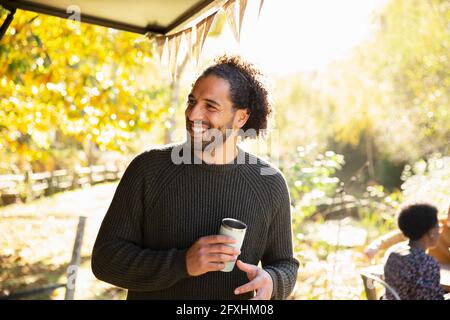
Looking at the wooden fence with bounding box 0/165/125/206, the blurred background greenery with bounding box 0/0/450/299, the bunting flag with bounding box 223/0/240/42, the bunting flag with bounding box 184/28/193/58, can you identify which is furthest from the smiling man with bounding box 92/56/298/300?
the wooden fence with bounding box 0/165/125/206

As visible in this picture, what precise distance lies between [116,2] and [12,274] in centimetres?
478

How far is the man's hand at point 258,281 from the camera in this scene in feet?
5.30

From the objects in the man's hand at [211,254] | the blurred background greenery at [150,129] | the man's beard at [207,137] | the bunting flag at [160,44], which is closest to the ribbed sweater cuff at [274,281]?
the man's hand at [211,254]

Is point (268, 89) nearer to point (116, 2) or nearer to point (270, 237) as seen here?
point (270, 237)

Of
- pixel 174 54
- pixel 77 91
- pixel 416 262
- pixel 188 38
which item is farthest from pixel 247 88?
pixel 77 91

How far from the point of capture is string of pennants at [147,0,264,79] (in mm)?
2156

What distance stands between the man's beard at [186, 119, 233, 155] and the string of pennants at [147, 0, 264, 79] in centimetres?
48

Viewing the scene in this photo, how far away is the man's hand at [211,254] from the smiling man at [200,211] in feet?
0.13

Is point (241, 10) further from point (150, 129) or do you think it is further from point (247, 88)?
point (150, 129)

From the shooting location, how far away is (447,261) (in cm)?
373
